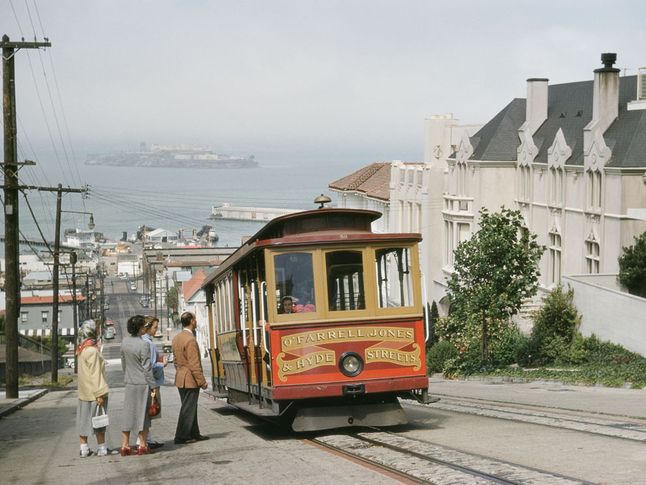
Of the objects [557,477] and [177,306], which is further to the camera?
[177,306]

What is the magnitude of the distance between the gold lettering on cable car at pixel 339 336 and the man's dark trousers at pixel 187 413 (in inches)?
54.4

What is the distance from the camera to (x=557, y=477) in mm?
10688

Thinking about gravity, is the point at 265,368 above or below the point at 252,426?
above

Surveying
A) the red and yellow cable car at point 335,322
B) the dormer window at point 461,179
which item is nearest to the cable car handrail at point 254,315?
the red and yellow cable car at point 335,322

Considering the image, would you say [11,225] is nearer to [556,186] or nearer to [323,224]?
[323,224]

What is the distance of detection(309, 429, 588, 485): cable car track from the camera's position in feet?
35.4

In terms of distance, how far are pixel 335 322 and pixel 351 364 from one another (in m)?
0.60

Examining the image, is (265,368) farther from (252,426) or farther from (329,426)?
(252,426)

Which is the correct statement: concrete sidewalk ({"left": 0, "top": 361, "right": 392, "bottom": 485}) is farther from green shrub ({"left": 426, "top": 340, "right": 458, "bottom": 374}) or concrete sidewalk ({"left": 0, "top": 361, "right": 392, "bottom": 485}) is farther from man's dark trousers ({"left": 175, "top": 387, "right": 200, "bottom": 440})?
green shrub ({"left": 426, "top": 340, "right": 458, "bottom": 374})

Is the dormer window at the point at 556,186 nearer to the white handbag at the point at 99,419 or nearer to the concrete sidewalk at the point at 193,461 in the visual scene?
the concrete sidewalk at the point at 193,461

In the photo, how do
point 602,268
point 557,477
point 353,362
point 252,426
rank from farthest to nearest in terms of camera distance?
point 602,268 → point 252,426 → point 353,362 → point 557,477

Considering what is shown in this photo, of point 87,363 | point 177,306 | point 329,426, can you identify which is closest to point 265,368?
point 329,426

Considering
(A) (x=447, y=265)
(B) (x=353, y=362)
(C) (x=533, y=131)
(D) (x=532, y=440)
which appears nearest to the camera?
(D) (x=532, y=440)

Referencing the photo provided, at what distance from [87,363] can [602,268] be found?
2922cm
